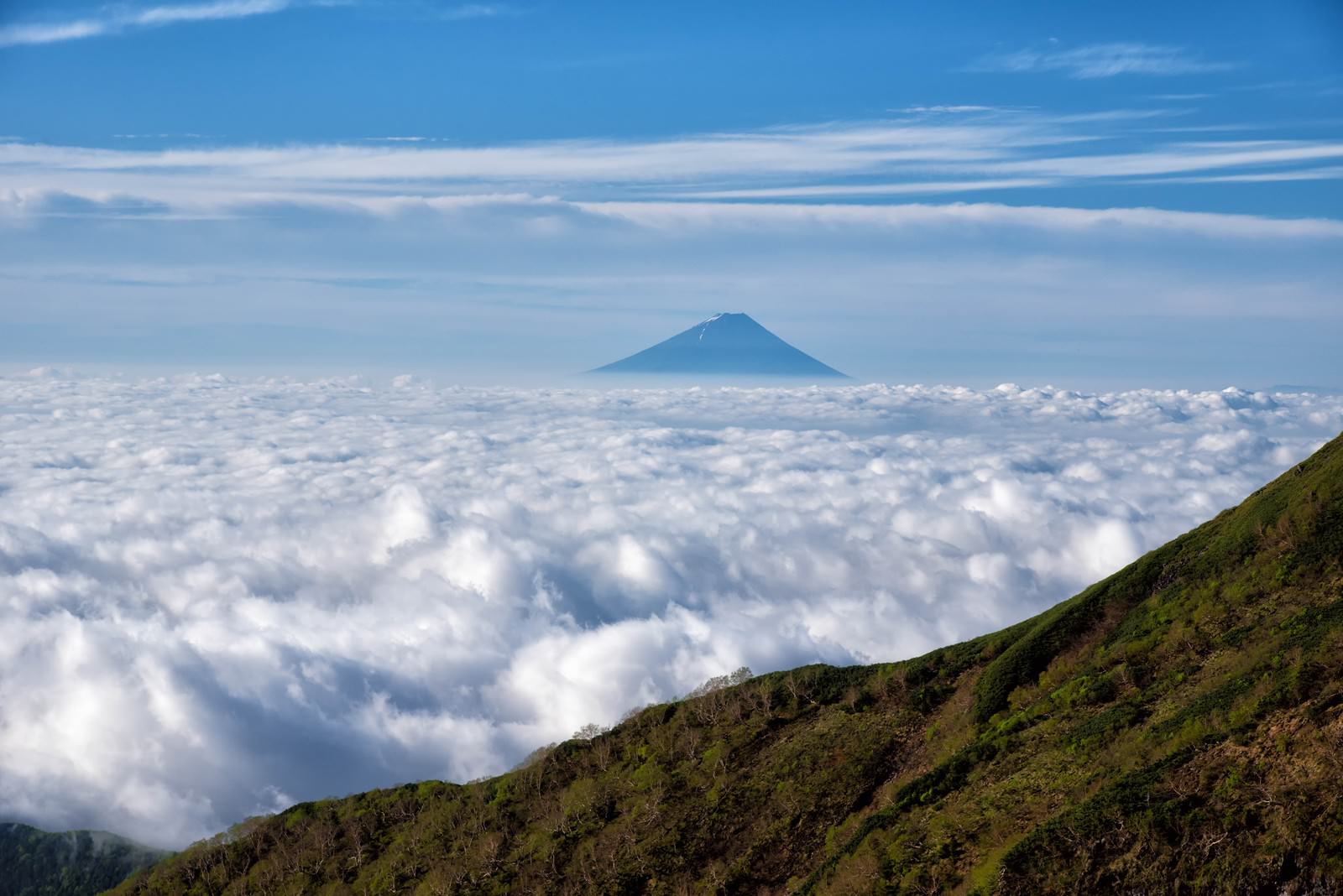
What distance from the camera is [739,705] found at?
63.8 meters

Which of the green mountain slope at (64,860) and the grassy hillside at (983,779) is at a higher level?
the grassy hillside at (983,779)

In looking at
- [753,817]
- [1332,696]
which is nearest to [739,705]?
[753,817]

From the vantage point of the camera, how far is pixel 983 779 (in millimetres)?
41281

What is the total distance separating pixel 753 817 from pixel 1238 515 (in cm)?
3418

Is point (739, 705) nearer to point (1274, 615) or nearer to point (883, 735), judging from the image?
point (883, 735)

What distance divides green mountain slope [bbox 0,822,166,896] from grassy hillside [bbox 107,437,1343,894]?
382 ft

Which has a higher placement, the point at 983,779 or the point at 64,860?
the point at 983,779

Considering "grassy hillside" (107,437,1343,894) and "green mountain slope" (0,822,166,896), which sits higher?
"grassy hillside" (107,437,1343,894)

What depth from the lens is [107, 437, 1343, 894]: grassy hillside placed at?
96.1 ft

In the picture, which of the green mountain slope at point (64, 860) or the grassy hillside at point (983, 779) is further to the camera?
the green mountain slope at point (64, 860)

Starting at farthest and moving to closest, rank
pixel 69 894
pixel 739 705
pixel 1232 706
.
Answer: pixel 69 894 → pixel 739 705 → pixel 1232 706

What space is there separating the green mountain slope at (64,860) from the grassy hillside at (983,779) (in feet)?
382

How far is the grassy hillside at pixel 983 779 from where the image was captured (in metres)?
29.3

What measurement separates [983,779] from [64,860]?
20004cm
